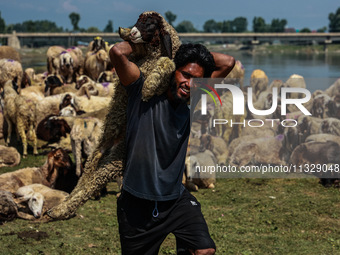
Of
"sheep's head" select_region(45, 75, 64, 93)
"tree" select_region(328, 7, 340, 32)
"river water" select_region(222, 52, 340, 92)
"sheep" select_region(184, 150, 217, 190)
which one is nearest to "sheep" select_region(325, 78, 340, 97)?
"river water" select_region(222, 52, 340, 92)

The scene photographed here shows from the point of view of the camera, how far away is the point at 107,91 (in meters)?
15.9

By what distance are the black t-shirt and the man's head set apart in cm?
14

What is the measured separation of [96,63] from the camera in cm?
1950

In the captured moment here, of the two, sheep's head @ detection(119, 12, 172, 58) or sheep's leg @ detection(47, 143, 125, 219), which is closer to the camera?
sheep's head @ detection(119, 12, 172, 58)

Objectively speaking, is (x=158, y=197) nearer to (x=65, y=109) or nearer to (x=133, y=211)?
(x=133, y=211)

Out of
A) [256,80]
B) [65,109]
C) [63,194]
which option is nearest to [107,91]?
[65,109]

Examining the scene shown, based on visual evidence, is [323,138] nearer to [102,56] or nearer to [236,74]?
[236,74]

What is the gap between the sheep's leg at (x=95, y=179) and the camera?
401 centimetres

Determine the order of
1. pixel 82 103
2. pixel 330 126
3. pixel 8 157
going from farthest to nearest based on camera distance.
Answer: pixel 82 103
pixel 330 126
pixel 8 157

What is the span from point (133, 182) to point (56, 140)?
390 inches

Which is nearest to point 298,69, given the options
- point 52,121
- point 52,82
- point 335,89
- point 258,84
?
point 258,84

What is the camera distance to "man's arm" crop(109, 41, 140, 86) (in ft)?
11.6

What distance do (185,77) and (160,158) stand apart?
0.68 metres

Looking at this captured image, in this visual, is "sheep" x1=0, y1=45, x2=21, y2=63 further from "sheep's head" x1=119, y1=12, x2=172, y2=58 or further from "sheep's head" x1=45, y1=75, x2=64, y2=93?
"sheep's head" x1=119, y1=12, x2=172, y2=58
